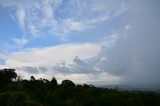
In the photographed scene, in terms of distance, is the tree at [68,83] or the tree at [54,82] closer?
the tree at [54,82]

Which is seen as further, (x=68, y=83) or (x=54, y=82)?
(x=68, y=83)

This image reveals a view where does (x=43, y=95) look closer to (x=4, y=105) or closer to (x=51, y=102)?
(x=51, y=102)

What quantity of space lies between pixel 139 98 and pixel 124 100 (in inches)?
279

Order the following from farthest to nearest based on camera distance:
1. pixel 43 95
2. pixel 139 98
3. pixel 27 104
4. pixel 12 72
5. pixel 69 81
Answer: pixel 69 81
pixel 12 72
pixel 139 98
pixel 43 95
pixel 27 104

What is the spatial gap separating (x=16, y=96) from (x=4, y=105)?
1.98 metres

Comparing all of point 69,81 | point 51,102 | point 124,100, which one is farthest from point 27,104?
point 69,81

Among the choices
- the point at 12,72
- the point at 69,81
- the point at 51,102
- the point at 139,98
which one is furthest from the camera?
the point at 69,81

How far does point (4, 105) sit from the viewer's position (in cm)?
3906

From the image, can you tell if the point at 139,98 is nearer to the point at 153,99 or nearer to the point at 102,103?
the point at 153,99

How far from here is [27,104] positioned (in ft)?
125

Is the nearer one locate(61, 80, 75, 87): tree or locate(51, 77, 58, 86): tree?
→ locate(51, 77, 58, 86): tree

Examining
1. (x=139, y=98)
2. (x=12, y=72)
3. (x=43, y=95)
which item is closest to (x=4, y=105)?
(x=43, y=95)

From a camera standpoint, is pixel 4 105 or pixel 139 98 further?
pixel 139 98

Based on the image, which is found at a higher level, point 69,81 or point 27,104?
point 69,81
